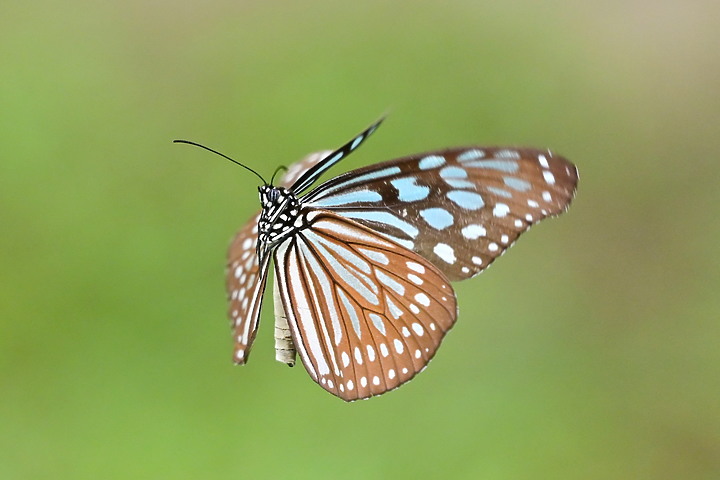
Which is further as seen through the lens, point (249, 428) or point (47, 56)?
point (47, 56)

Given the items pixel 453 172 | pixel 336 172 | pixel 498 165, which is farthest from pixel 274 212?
pixel 336 172

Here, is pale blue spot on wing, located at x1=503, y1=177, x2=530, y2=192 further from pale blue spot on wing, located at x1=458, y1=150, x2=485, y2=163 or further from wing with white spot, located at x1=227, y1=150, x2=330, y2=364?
wing with white spot, located at x1=227, y1=150, x2=330, y2=364

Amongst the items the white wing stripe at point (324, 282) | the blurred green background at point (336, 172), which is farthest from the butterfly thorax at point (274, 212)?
the blurred green background at point (336, 172)

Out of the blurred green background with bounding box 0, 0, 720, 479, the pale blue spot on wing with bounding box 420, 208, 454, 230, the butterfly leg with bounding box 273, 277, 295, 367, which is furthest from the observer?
the blurred green background with bounding box 0, 0, 720, 479

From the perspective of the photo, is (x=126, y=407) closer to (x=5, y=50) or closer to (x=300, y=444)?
(x=300, y=444)

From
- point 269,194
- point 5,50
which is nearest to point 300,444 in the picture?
point 269,194

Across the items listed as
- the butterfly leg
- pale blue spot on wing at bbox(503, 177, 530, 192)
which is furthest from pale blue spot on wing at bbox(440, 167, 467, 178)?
the butterfly leg

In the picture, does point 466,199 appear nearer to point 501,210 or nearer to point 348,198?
point 501,210
